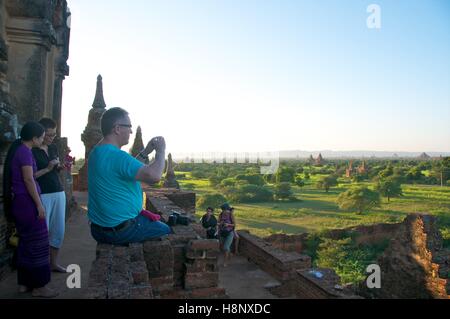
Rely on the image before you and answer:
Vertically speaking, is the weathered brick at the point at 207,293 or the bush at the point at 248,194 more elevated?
the weathered brick at the point at 207,293

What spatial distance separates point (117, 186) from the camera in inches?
109

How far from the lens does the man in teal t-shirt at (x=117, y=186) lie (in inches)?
106

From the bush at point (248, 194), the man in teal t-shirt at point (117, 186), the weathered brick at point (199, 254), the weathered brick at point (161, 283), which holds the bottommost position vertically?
the bush at point (248, 194)

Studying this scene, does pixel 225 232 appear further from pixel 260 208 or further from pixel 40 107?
pixel 260 208

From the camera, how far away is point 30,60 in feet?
17.2

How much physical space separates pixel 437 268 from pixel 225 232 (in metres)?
5.14

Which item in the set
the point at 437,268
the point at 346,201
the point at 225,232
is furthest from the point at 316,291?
the point at 346,201

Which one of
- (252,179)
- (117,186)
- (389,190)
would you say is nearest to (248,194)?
(252,179)

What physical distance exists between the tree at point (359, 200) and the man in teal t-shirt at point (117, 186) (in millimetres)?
27775

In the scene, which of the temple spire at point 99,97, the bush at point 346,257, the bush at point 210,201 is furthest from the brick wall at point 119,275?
the bush at point 210,201

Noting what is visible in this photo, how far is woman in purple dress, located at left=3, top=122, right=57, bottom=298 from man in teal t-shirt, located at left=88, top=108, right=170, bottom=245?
61 cm

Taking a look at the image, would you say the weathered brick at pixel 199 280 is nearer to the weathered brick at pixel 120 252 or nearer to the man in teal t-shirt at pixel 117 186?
the man in teal t-shirt at pixel 117 186

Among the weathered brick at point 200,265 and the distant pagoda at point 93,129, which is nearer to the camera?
the weathered brick at point 200,265
